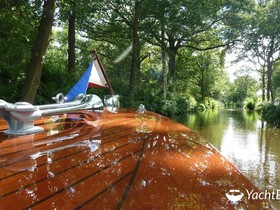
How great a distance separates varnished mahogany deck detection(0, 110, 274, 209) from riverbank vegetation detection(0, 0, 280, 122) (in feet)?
14.7

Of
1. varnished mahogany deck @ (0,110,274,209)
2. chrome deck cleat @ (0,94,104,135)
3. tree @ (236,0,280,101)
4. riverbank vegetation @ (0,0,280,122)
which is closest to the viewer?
varnished mahogany deck @ (0,110,274,209)

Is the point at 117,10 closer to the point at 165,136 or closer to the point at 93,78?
the point at 93,78

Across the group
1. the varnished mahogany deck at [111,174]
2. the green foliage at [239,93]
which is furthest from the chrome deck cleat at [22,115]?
the green foliage at [239,93]

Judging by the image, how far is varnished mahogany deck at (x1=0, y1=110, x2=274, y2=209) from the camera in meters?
1.04

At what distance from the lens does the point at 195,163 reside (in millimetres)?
1642

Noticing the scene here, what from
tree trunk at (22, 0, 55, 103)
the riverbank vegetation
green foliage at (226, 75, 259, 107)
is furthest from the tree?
green foliage at (226, 75, 259, 107)

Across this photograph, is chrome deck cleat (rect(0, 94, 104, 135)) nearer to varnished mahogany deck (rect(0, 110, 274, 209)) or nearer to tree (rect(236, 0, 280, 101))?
varnished mahogany deck (rect(0, 110, 274, 209))

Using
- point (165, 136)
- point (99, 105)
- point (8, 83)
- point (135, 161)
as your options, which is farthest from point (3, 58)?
point (135, 161)

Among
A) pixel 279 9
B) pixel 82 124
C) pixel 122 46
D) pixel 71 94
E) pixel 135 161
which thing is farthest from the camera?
pixel 279 9

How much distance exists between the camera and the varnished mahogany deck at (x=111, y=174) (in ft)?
3.41

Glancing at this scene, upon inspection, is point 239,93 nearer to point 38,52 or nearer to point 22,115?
point 38,52

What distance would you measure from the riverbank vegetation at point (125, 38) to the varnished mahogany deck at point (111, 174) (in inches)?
176

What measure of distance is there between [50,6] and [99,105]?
3.37m

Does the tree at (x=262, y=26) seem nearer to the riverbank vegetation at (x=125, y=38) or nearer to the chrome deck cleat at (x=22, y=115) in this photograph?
the riverbank vegetation at (x=125, y=38)
